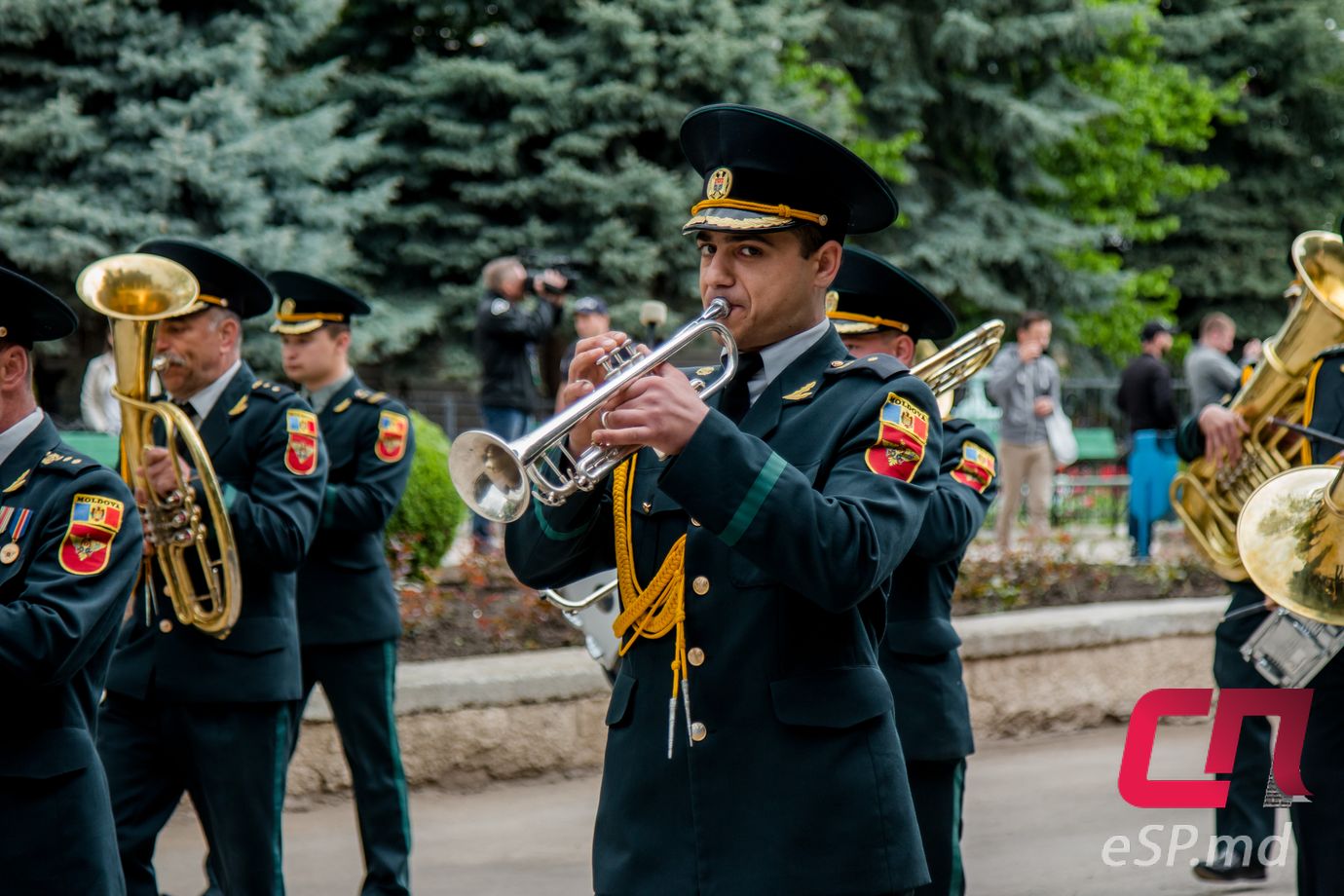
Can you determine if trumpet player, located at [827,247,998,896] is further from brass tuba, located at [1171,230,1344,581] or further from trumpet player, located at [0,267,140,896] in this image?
trumpet player, located at [0,267,140,896]

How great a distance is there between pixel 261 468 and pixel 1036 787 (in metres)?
4.10

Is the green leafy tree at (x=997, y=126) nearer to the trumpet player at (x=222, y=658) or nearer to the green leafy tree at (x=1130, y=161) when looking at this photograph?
the green leafy tree at (x=1130, y=161)

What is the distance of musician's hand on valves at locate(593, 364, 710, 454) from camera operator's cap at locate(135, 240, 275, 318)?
2.79 metres

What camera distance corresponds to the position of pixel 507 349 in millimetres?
13023

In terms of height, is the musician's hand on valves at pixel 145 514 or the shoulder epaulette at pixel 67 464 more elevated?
the shoulder epaulette at pixel 67 464

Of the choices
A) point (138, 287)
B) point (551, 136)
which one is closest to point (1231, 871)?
point (138, 287)

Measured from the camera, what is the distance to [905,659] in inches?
190

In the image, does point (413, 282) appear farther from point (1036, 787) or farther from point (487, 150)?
point (1036, 787)

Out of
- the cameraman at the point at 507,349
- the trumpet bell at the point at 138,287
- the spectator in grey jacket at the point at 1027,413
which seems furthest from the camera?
the spectator in grey jacket at the point at 1027,413

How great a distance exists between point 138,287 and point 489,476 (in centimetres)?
244

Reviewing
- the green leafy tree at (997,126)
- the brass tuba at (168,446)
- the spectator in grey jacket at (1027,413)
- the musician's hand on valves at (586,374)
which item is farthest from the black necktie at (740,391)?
the green leafy tree at (997,126)

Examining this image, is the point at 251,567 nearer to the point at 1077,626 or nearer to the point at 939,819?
the point at 939,819

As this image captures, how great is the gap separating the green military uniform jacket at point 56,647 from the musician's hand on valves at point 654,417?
1359mm

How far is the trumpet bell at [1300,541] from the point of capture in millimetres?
3904
